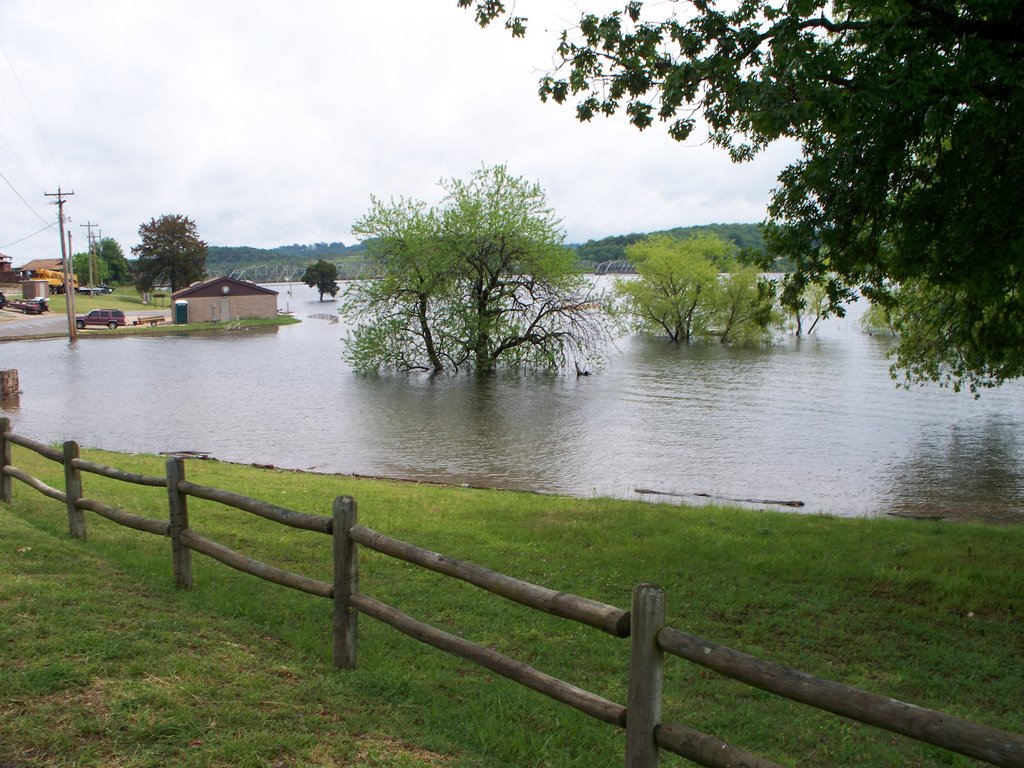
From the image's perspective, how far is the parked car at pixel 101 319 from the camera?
8050 cm

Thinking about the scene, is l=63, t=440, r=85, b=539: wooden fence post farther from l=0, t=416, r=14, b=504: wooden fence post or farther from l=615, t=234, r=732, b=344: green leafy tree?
l=615, t=234, r=732, b=344: green leafy tree

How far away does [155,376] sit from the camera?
46.4 metres

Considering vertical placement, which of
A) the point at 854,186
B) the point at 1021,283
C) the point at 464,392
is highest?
the point at 854,186

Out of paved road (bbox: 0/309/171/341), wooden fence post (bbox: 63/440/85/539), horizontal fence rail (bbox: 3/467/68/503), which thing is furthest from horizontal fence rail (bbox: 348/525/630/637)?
paved road (bbox: 0/309/171/341)

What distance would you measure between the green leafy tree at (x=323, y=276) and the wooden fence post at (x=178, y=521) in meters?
160

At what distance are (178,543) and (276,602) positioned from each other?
1038 millimetres

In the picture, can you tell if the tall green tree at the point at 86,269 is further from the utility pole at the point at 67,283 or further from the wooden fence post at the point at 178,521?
the wooden fence post at the point at 178,521

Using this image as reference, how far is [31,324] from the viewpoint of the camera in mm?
78625

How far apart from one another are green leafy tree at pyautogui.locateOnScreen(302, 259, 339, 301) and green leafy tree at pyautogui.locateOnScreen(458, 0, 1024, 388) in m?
157

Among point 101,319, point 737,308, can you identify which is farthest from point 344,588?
point 101,319

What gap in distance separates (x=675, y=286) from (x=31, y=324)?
59.6 m

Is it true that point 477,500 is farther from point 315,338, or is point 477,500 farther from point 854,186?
point 315,338

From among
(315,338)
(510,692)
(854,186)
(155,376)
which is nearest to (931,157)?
(854,186)

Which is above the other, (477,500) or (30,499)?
(30,499)
